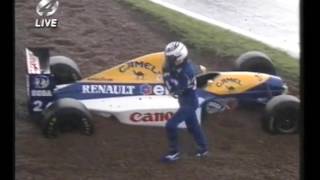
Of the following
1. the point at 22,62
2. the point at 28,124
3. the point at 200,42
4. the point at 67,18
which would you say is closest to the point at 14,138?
the point at 28,124

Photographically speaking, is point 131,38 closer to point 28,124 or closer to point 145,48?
point 145,48

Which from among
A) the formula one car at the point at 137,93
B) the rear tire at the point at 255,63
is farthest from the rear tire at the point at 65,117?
the rear tire at the point at 255,63

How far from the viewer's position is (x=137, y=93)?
13.6ft

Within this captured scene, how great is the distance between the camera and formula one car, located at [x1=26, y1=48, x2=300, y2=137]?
4.09m

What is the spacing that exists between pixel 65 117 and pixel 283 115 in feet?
4.37

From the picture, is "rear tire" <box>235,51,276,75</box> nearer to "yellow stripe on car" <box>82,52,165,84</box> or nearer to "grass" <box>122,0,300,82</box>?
"grass" <box>122,0,300,82</box>

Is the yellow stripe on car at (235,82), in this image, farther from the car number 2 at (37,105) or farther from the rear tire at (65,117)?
the car number 2 at (37,105)

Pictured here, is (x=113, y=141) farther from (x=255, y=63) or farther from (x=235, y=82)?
(x=255, y=63)

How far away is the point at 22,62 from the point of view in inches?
161

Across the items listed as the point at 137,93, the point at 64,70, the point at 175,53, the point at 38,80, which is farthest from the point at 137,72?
the point at 38,80

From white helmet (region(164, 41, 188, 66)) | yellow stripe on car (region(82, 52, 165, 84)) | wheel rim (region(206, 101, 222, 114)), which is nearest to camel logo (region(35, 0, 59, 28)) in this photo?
yellow stripe on car (region(82, 52, 165, 84))

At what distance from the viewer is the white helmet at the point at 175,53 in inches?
162

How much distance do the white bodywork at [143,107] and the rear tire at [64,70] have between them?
7.3 inches

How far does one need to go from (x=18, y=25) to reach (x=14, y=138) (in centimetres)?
68
